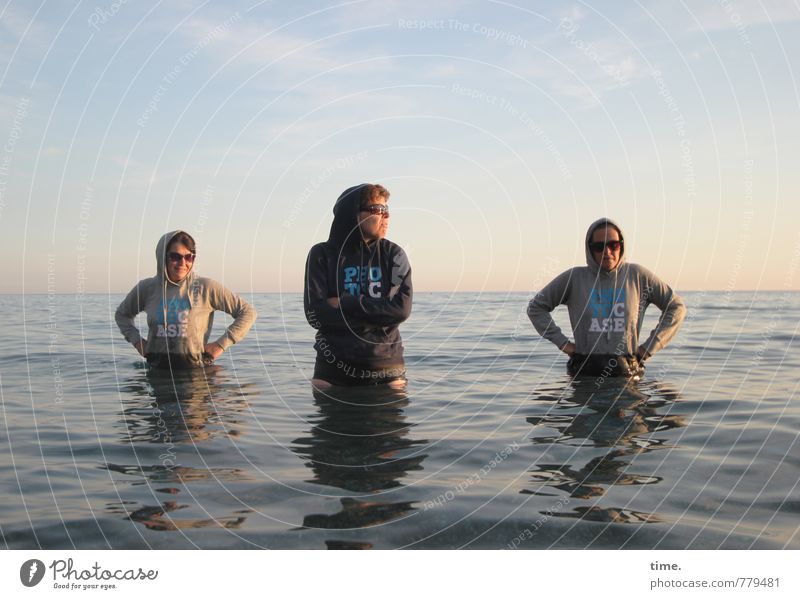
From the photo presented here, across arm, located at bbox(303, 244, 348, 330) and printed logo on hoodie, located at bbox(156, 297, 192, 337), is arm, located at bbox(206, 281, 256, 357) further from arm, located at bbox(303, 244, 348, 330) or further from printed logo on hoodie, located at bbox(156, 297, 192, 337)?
arm, located at bbox(303, 244, 348, 330)

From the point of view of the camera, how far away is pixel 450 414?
845cm

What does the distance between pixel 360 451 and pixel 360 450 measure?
0.04 metres

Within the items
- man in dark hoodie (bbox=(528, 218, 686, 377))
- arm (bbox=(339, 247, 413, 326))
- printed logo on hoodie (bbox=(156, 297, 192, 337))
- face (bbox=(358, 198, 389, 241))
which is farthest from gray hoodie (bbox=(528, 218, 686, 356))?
printed logo on hoodie (bbox=(156, 297, 192, 337))

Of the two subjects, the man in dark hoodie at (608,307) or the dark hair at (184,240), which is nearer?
the man in dark hoodie at (608,307)

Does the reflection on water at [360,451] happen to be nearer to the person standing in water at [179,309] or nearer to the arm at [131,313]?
the person standing in water at [179,309]

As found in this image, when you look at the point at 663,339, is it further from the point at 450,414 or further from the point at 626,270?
the point at 450,414

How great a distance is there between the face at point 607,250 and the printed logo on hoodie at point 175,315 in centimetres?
600

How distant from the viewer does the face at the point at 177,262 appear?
10617 millimetres

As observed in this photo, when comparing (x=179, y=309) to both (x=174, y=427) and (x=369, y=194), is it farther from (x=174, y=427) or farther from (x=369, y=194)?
(x=369, y=194)

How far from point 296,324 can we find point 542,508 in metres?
19.8

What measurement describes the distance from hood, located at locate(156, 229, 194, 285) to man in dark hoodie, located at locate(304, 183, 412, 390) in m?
3.00
